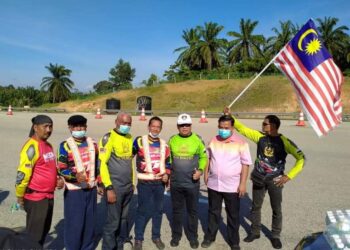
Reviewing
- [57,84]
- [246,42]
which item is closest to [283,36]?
[246,42]

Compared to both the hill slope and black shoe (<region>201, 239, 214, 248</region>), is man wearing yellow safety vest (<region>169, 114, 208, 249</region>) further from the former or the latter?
the hill slope

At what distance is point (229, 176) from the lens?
14.6 feet

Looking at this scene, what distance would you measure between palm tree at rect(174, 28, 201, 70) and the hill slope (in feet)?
28.5

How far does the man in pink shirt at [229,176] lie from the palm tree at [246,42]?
53.9 m

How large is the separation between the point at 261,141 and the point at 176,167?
128cm

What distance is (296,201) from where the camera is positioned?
6.39 m

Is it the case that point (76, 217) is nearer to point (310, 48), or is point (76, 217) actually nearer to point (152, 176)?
point (152, 176)

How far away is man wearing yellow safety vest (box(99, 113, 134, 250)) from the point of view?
4139 mm

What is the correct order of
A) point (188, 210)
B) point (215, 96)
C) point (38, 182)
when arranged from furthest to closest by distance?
point (215, 96)
point (188, 210)
point (38, 182)

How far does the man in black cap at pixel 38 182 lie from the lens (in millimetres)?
3561

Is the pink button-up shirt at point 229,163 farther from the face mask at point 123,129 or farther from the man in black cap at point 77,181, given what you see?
the man in black cap at point 77,181

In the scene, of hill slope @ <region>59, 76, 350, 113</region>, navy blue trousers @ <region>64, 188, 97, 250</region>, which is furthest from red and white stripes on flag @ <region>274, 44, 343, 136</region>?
hill slope @ <region>59, 76, 350, 113</region>

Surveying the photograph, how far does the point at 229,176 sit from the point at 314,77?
6.84 feet

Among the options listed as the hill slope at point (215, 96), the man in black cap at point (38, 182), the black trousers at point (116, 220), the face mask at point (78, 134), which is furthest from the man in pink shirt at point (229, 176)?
the hill slope at point (215, 96)
